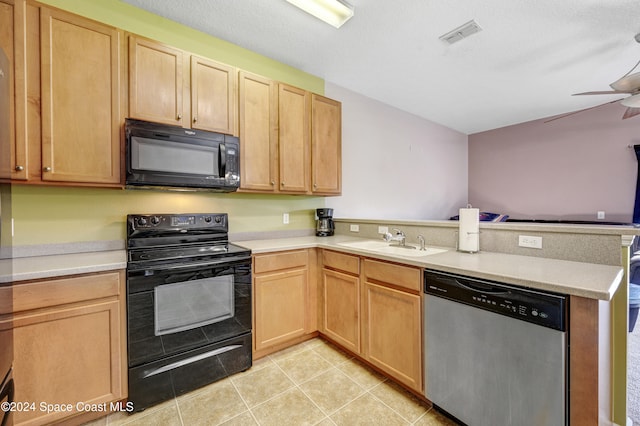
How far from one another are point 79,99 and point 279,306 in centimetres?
194

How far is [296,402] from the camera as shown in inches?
66.2

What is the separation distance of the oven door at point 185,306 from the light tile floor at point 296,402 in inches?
A: 12.4

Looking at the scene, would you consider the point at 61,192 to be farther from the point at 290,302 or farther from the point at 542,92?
the point at 542,92

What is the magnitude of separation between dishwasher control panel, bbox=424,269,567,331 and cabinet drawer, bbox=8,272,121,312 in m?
1.80

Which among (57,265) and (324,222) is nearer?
(57,265)

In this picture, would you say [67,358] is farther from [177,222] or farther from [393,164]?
[393,164]

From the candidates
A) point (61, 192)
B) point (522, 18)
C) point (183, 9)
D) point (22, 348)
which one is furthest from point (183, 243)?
point (522, 18)

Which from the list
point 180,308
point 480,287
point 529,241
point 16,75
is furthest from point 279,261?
point 16,75

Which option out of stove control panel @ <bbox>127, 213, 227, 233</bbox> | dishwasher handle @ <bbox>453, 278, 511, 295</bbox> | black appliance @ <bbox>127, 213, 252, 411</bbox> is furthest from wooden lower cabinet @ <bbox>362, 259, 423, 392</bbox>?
stove control panel @ <bbox>127, 213, 227, 233</bbox>

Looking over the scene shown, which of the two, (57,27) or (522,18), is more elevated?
(522,18)

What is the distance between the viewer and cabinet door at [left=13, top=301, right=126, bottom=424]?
130 centimetres

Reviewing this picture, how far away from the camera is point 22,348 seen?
1.29m

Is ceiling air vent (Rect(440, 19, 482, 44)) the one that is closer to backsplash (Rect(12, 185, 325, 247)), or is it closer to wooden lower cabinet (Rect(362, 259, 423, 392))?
wooden lower cabinet (Rect(362, 259, 423, 392))

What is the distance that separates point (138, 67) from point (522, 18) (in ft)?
9.59
